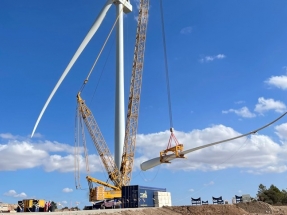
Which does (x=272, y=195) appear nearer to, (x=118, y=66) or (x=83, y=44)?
(x=118, y=66)

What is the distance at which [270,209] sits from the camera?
53125 mm

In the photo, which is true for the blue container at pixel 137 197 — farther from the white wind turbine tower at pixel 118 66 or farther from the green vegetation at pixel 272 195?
the green vegetation at pixel 272 195

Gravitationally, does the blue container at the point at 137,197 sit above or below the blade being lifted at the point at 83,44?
below

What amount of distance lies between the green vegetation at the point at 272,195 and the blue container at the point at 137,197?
4669cm

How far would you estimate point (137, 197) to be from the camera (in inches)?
2280

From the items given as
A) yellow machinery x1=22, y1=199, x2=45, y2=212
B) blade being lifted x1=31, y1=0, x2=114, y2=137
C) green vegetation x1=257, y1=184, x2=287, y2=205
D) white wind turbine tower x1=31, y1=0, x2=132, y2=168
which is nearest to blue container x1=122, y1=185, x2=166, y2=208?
white wind turbine tower x1=31, y1=0, x2=132, y2=168

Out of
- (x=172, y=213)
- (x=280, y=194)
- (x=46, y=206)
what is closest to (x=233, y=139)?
(x=172, y=213)

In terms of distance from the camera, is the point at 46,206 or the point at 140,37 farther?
the point at 140,37

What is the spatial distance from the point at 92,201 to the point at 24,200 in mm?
20398

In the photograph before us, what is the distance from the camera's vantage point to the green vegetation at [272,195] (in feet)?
311

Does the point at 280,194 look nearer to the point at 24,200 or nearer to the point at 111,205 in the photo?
the point at 111,205

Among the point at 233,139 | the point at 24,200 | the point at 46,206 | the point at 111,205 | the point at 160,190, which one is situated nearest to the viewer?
the point at 233,139

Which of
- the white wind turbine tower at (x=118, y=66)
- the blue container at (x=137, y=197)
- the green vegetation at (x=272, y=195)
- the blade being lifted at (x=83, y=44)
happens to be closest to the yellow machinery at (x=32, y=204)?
the blade being lifted at (x=83, y=44)

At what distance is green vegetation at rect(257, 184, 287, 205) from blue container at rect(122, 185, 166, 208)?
46692 millimetres
